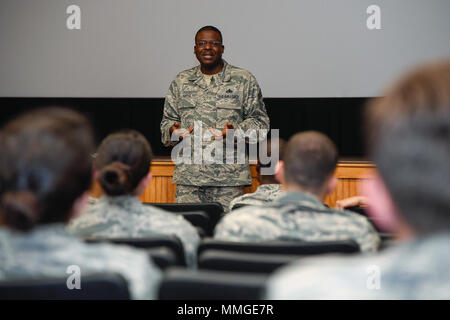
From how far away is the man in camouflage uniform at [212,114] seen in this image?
139 inches

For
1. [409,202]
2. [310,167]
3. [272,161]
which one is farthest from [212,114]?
[409,202]

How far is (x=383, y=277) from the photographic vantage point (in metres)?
0.69

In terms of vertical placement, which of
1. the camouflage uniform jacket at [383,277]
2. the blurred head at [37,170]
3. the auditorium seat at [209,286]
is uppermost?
the blurred head at [37,170]

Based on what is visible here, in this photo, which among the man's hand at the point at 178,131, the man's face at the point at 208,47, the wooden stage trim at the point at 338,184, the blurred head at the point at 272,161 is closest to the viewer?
the blurred head at the point at 272,161

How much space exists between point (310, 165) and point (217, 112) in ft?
6.48

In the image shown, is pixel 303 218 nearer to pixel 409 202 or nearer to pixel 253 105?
pixel 409 202

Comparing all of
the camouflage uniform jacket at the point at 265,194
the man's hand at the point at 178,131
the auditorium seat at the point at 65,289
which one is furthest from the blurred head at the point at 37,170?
the man's hand at the point at 178,131

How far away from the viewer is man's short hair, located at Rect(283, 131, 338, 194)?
1.67 m

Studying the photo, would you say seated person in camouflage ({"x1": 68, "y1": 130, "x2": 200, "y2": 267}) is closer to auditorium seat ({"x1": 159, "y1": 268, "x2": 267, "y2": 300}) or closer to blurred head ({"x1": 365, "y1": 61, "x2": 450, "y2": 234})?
auditorium seat ({"x1": 159, "y1": 268, "x2": 267, "y2": 300})

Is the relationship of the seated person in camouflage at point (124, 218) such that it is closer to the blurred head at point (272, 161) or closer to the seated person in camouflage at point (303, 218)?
the seated person in camouflage at point (303, 218)

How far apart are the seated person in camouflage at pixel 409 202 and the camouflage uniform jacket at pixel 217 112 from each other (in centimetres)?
281

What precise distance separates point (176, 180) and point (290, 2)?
2552mm

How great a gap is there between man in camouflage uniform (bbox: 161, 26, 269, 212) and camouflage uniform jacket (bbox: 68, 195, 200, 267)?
72.7 inches

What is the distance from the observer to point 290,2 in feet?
16.5
